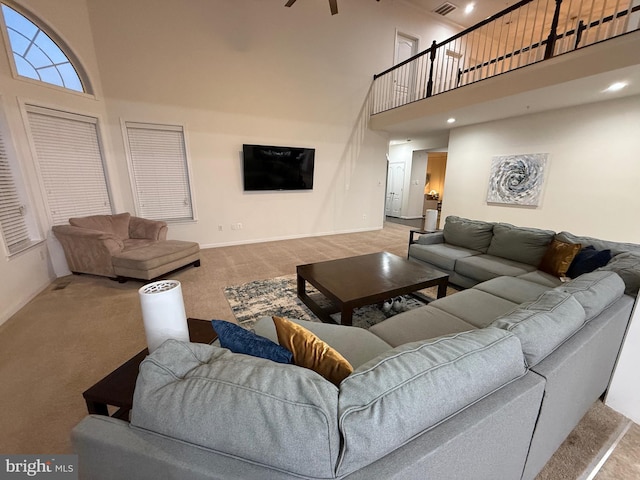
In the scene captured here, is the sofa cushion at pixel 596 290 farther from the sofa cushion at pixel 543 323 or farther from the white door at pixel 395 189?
the white door at pixel 395 189

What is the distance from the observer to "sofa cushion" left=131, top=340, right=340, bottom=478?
57 cm

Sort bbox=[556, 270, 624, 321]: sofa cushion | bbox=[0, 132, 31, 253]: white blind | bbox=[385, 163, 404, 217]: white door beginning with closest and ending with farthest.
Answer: bbox=[556, 270, 624, 321]: sofa cushion, bbox=[0, 132, 31, 253]: white blind, bbox=[385, 163, 404, 217]: white door

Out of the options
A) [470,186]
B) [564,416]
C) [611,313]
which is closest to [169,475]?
[564,416]

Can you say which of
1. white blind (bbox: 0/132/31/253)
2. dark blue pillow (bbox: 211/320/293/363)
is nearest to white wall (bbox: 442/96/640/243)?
dark blue pillow (bbox: 211/320/293/363)

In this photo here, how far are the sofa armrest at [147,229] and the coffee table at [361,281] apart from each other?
92.7 inches

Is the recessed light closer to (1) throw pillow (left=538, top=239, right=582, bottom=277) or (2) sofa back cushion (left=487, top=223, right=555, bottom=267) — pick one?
(2) sofa back cushion (left=487, top=223, right=555, bottom=267)

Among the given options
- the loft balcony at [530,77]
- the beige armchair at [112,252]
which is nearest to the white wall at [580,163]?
the loft balcony at [530,77]

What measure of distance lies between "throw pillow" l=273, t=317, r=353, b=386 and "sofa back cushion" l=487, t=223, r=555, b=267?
9.44 feet

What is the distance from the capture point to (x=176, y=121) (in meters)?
4.32

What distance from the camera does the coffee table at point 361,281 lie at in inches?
85.4

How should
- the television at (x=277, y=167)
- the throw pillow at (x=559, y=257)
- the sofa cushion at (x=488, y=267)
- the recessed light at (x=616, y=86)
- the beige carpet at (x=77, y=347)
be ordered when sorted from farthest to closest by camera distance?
the television at (x=277, y=167) → the recessed light at (x=616, y=86) → the sofa cushion at (x=488, y=267) → the throw pillow at (x=559, y=257) → the beige carpet at (x=77, y=347)

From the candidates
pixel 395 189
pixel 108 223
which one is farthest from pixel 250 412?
pixel 395 189

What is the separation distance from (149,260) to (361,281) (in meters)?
2.48

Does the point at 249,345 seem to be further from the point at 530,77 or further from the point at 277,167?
the point at 277,167
